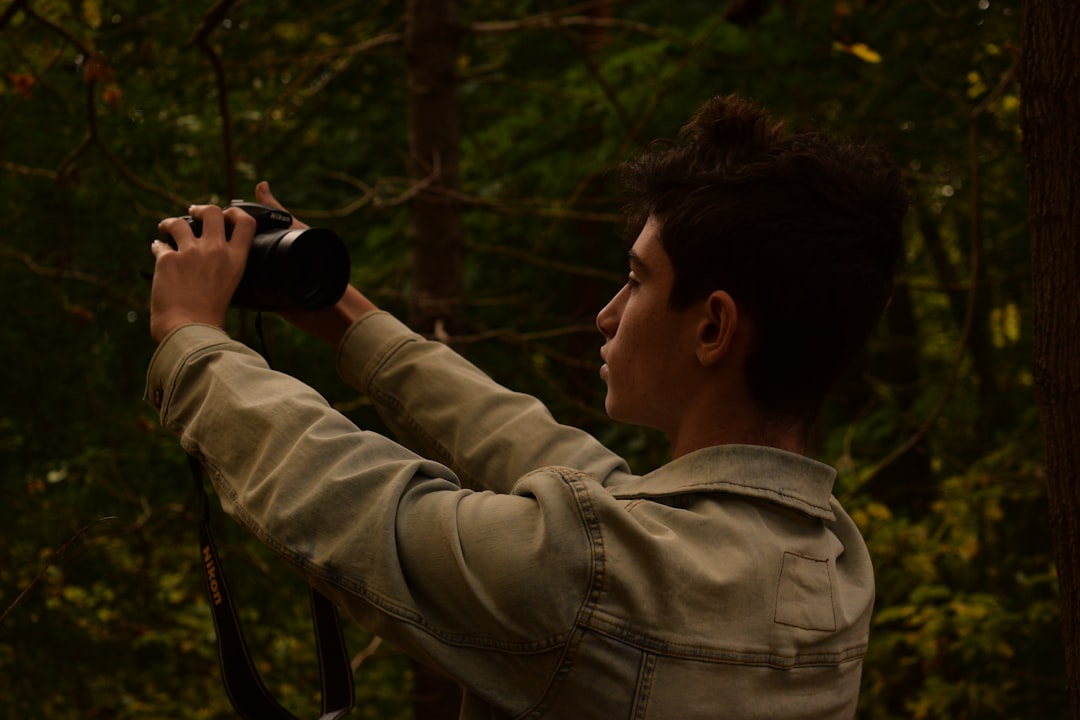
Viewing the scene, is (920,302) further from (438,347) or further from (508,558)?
(508,558)

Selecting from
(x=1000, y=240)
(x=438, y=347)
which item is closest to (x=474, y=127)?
(x=1000, y=240)

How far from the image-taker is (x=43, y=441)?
11.8ft

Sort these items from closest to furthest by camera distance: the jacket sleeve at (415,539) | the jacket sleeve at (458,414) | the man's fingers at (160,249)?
the jacket sleeve at (415,539)
the man's fingers at (160,249)
the jacket sleeve at (458,414)

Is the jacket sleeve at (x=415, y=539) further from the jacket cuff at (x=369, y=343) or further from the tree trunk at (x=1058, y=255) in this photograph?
the tree trunk at (x=1058, y=255)

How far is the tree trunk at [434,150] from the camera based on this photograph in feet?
11.8

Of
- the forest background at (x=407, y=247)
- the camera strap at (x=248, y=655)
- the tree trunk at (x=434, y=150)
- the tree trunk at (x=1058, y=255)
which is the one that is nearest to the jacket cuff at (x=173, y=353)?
the camera strap at (x=248, y=655)

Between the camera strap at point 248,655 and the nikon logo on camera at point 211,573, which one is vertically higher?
the nikon logo on camera at point 211,573

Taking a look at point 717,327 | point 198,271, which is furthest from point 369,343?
point 717,327

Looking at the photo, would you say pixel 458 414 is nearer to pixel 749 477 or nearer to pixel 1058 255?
pixel 749 477

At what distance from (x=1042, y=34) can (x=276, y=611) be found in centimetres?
310

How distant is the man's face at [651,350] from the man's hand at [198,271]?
522 millimetres

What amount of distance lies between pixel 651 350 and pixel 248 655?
678mm

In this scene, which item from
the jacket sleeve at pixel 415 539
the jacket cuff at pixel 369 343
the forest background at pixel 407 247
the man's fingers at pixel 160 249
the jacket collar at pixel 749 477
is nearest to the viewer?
the jacket sleeve at pixel 415 539

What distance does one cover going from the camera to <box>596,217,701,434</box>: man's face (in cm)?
147
